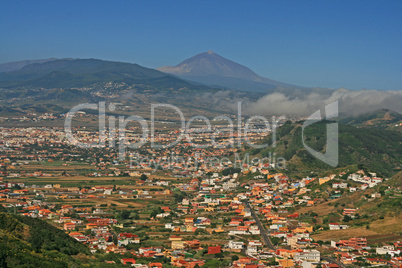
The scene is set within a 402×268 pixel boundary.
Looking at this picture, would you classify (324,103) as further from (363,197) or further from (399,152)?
(363,197)

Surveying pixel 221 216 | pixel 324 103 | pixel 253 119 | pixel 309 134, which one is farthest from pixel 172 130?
pixel 221 216

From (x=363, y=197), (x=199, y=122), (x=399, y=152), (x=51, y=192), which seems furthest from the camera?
(x=199, y=122)

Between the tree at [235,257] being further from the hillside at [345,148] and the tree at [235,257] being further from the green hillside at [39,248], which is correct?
the hillside at [345,148]

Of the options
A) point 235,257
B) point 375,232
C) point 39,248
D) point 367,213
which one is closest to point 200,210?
point 367,213

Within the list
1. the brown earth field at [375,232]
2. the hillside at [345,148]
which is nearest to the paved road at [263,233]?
the brown earth field at [375,232]

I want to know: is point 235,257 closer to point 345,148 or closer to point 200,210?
point 200,210

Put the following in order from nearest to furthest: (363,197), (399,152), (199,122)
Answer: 1. (363,197)
2. (399,152)
3. (199,122)

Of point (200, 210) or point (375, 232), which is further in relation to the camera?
point (200, 210)

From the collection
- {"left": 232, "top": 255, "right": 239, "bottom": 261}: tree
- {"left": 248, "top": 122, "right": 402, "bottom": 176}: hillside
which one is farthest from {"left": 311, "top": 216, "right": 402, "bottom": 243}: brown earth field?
{"left": 248, "top": 122, "right": 402, "bottom": 176}: hillside
